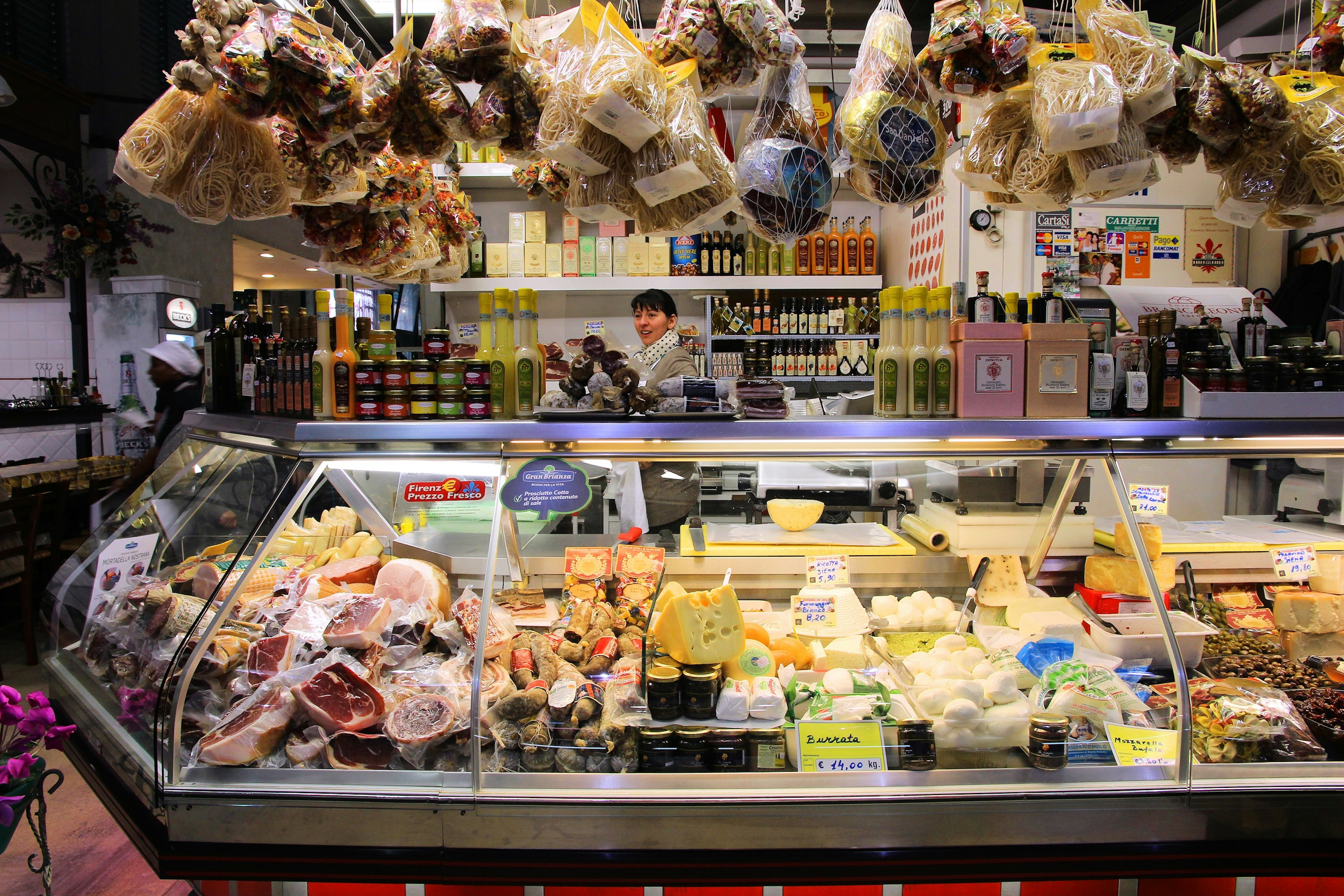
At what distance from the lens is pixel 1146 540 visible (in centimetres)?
250

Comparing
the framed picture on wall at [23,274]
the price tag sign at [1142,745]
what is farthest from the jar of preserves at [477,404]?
the framed picture on wall at [23,274]

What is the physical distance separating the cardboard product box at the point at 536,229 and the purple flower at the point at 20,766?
15.5 ft

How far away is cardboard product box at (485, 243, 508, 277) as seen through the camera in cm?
579

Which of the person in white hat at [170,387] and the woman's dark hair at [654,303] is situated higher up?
the woman's dark hair at [654,303]

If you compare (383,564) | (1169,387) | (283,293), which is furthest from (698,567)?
(283,293)

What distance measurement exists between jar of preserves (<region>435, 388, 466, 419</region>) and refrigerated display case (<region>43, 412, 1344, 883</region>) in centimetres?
15

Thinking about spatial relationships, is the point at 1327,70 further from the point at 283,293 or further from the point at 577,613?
the point at 283,293

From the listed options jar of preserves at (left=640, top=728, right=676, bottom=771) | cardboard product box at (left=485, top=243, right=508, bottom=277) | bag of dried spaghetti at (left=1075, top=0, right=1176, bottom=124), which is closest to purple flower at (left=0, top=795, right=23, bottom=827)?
jar of preserves at (left=640, top=728, right=676, bottom=771)

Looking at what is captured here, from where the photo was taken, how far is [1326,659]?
228cm

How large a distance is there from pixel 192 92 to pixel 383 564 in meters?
1.55

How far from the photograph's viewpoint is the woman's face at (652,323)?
433 centimetres

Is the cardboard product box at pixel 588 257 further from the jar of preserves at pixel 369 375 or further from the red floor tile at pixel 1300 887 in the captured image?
the red floor tile at pixel 1300 887

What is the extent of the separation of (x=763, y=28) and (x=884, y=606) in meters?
1.82

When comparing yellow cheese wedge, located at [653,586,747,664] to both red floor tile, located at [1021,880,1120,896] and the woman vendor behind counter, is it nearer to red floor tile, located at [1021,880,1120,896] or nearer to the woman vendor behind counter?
the woman vendor behind counter
